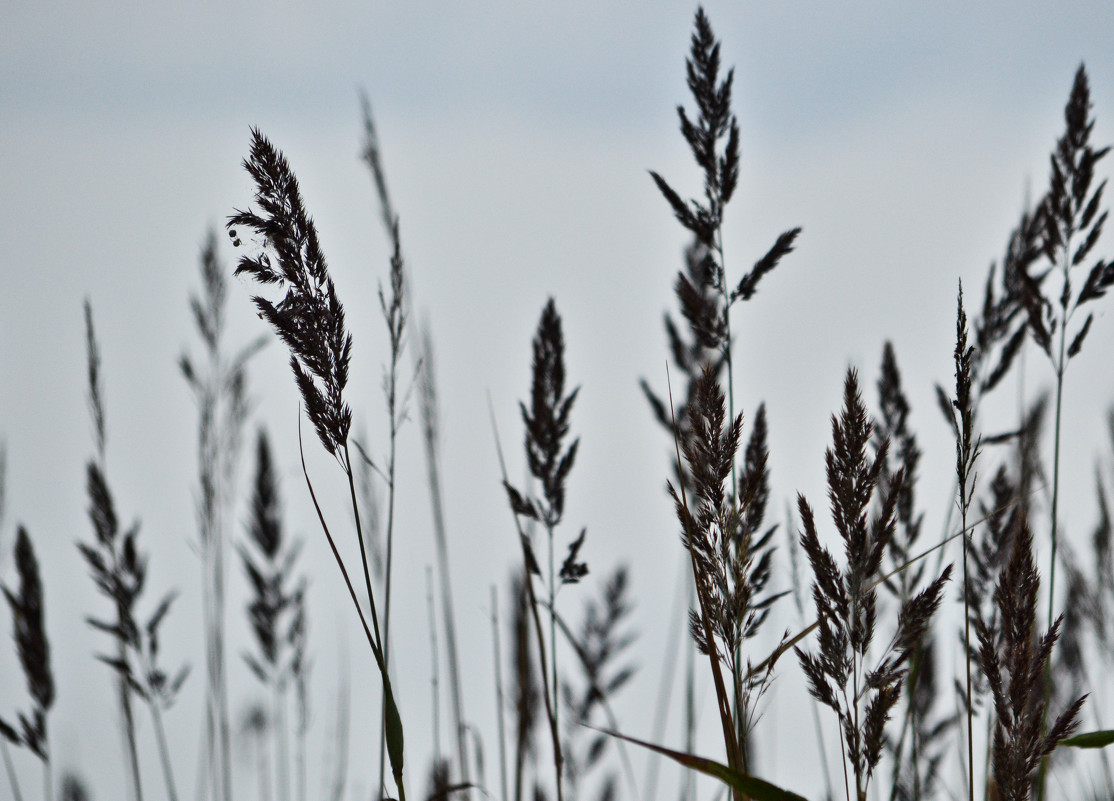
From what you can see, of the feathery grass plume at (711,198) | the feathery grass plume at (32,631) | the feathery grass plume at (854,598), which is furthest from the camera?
the feathery grass plume at (32,631)

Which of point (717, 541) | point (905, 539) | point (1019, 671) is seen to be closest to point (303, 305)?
point (717, 541)

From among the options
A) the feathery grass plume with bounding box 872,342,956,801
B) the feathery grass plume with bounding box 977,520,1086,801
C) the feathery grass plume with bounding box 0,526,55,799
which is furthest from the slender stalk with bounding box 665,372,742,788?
the feathery grass plume with bounding box 0,526,55,799

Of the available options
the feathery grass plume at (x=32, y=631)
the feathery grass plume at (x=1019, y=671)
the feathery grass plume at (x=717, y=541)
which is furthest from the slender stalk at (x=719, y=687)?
the feathery grass plume at (x=32, y=631)

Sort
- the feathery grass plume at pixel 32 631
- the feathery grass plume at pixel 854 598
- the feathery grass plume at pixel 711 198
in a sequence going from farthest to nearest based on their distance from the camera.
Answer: the feathery grass plume at pixel 32 631, the feathery grass plume at pixel 711 198, the feathery grass plume at pixel 854 598

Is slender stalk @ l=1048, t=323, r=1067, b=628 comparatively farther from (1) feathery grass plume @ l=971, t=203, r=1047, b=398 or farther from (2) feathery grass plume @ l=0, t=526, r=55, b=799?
(2) feathery grass plume @ l=0, t=526, r=55, b=799

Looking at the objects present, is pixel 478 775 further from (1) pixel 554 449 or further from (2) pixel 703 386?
(2) pixel 703 386

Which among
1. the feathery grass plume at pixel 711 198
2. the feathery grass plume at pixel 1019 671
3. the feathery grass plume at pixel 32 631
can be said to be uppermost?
the feathery grass plume at pixel 711 198

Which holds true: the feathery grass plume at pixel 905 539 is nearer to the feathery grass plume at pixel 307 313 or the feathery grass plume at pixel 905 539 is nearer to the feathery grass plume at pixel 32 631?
the feathery grass plume at pixel 307 313

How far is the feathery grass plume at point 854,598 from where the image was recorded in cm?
96

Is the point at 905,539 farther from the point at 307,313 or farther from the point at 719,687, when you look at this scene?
the point at 307,313

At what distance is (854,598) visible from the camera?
981mm

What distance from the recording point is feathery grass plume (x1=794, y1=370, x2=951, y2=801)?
96 centimetres

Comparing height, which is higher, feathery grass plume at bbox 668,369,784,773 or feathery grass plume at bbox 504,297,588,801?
feathery grass plume at bbox 504,297,588,801

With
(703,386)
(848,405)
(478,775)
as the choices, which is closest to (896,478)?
(848,405)
